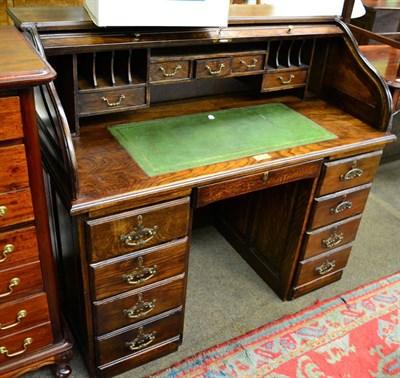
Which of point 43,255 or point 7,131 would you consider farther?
point 43,255

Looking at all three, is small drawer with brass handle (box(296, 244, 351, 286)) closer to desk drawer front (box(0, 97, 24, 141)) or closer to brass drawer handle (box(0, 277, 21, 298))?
brass drawer handle (box(0, 277, 21, 298))

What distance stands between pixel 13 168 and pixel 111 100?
1.50 ft

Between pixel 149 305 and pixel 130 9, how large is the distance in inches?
35.3

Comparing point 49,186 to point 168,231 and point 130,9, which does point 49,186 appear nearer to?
point 168,231

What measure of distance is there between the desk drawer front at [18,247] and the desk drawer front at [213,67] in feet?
2.43

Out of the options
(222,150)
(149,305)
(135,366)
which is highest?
(222,150)

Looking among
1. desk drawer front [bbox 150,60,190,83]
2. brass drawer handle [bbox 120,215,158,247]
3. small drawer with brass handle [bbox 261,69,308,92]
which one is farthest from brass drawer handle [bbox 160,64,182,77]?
brass drawer handle [bbox 120,215,158,247]

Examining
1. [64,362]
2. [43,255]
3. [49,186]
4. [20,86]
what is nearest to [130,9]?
[20,86]

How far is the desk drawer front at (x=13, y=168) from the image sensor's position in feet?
3.34

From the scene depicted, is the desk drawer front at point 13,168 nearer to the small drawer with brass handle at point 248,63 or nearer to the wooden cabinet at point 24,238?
the wooden cabinet at point 24,238

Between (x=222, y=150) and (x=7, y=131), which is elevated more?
(x=7, y=131)

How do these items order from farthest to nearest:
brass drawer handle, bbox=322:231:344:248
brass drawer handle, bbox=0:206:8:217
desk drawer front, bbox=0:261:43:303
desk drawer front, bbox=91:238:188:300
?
1. brass drawer handle, bbox=322:231:344:248
2. desk drawer front, bbox=91:238:188:300
3. desk drawer front, bbox=0:261:43:303
4. brass drawer handle, bbox=0:206:8:217

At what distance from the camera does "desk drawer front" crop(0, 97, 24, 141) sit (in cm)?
96

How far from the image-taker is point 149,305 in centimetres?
146
